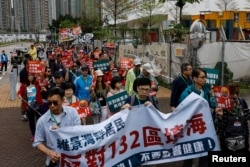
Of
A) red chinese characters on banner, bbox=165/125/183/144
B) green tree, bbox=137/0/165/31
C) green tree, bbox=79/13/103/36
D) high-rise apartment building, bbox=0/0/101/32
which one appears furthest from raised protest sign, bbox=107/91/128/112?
high-rise apartment building, bbox=0/0/101/32

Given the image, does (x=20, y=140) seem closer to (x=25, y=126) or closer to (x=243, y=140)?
(x=25, y=126)

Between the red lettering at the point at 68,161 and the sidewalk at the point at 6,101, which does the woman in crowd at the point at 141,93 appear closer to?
the red lettering at the point at 68,161

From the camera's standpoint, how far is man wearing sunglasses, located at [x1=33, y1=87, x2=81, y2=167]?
4.11m

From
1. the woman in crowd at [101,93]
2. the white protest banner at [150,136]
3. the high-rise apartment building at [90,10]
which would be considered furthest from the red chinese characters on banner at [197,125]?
the high-rise apartment building at [90,10]

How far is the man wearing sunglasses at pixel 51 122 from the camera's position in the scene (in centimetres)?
411

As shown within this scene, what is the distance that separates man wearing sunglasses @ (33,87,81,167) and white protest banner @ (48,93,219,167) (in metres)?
0.34

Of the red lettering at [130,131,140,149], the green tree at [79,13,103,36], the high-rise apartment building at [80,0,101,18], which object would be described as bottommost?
the red lettering at [130,131,140,149]

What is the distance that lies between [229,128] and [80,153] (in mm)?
2091

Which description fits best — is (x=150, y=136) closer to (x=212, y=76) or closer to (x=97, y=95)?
(x=212, y=76)

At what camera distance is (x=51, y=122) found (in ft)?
13.7

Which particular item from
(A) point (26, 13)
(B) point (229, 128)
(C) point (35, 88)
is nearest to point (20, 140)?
(C) point (35, 88)

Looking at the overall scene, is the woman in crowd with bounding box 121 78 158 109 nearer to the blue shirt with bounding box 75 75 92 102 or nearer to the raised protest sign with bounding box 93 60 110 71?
the blue shirt with bounding box 75 75 92 102

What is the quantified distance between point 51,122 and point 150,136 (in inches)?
53.2

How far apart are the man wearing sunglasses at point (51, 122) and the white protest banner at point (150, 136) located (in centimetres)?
34
